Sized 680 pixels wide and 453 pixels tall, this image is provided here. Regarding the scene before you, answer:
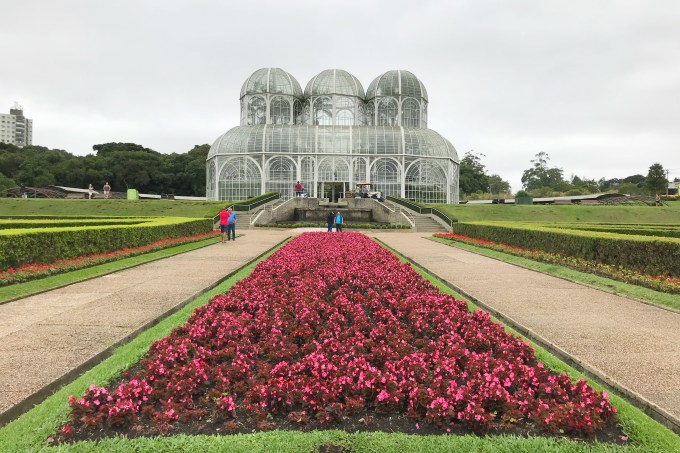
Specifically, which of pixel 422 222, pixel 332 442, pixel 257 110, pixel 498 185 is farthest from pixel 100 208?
pixel 498 185

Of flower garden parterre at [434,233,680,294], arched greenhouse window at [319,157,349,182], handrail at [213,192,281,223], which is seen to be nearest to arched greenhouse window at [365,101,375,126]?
arched greenhouse window at [319,157,349,182]

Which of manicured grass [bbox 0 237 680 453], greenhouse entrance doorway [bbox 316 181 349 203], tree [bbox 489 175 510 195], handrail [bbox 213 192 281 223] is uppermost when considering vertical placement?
tree [bbox 489 175 510 195]

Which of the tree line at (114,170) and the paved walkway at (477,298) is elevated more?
the tree line at (114,170)

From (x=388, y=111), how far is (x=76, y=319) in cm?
4999

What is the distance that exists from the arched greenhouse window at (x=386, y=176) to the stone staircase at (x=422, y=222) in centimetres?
833

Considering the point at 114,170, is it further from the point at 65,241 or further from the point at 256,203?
the point at 65,241

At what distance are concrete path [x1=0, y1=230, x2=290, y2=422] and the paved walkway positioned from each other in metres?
0.01

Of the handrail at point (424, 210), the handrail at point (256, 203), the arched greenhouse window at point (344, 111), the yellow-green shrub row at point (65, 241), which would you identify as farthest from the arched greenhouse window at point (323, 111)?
the yellow-green shrub row at point (65, 241)

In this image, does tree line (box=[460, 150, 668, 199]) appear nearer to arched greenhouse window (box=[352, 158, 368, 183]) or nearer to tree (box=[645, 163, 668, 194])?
tree (box=[645, 163, 668, 194])

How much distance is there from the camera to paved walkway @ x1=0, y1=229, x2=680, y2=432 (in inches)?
168

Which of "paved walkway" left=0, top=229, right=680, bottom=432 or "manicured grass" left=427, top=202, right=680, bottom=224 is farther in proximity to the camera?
"manicured grass" left=427, top=202, right=680, bottom=224

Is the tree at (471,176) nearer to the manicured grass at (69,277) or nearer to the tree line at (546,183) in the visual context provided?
the tree line at (546,183)

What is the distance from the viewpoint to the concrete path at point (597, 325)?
428 centimetres

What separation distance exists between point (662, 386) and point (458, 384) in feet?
6.18
